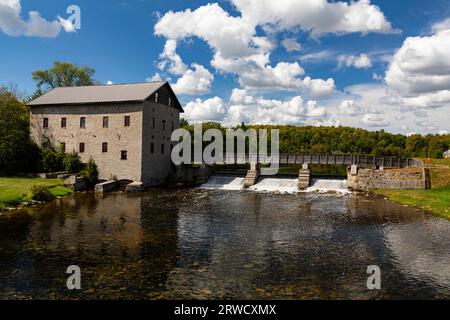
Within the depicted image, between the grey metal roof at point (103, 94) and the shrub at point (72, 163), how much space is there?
736 cm

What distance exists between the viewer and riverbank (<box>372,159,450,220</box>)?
30.5m

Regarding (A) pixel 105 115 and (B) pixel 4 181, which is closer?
(B) pixel 4 181

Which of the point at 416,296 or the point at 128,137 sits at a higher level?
the point at 128,137

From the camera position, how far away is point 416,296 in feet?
42.8

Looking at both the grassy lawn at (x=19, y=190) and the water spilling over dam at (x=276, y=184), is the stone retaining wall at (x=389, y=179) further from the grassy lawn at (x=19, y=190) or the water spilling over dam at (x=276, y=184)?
the grassy lawn at (x=19, y=190)

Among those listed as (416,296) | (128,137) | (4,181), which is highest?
(128,137)

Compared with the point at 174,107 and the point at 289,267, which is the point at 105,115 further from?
the point at 289,267

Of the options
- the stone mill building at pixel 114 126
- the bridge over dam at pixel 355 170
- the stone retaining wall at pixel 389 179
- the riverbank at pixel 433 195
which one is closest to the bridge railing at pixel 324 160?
the bridge over dam at pixel 355 170

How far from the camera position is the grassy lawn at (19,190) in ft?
94.7

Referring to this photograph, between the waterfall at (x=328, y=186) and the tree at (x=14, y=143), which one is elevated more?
the tree at (x=14, y=143)
